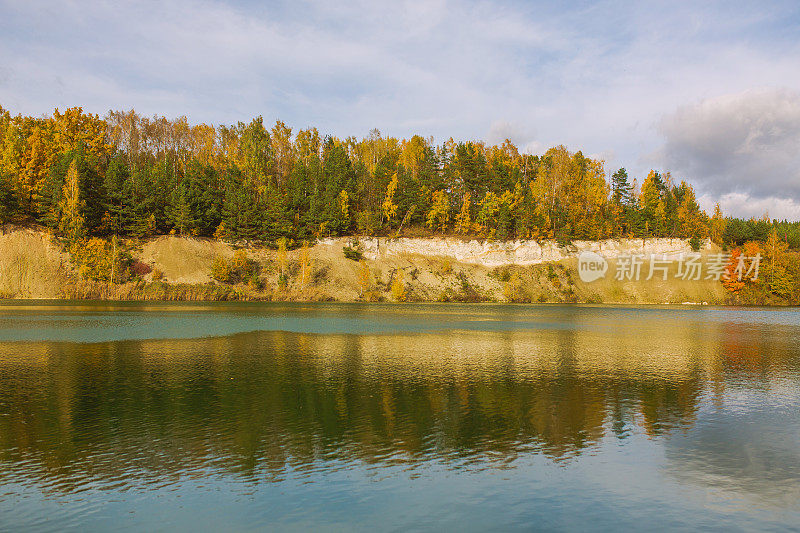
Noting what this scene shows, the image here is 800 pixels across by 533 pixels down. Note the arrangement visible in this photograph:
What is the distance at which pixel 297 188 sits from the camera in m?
121

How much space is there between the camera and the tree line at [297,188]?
4058 inches

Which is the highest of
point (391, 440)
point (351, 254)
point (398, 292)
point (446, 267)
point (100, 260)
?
point (351, 254)

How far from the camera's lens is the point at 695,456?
15.4 meters

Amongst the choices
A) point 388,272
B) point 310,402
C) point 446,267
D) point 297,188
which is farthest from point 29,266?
point 310,402

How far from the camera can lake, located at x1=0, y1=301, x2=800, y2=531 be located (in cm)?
1137

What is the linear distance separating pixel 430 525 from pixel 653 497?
6.00 m

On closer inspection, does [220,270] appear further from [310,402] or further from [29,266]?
[310,402]

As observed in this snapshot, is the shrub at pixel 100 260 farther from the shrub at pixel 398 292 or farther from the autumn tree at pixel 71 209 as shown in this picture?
the shrub at pixel 398 292

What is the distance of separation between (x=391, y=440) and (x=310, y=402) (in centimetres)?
584

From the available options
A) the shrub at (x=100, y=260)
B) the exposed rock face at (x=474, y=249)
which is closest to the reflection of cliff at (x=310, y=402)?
the shrub at (x=100, y=260)

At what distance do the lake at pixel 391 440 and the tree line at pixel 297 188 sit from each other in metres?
78.9

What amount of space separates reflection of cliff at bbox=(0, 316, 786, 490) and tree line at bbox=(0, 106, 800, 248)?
259ft

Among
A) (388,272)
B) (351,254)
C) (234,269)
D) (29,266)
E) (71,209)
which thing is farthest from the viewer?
(351,254)

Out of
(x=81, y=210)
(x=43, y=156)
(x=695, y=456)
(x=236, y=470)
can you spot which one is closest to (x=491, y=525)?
(x=236, y=470)
